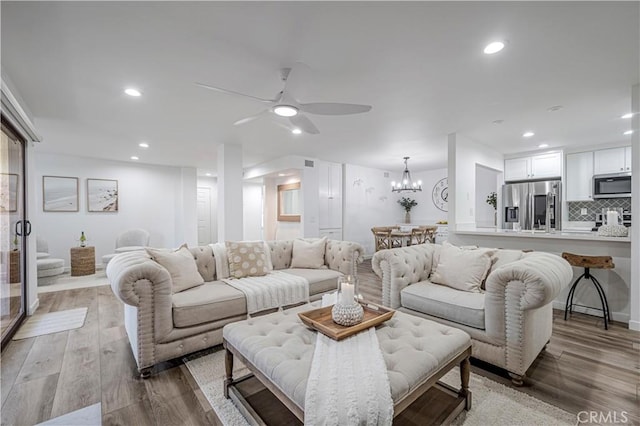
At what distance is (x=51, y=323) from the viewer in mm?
3064

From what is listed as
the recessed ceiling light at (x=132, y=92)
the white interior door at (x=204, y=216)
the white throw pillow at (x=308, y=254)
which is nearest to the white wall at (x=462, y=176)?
the white throw pillow at (x=308, y=254)

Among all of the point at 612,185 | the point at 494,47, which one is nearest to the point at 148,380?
the point at 494,47

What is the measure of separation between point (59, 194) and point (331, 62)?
657cm

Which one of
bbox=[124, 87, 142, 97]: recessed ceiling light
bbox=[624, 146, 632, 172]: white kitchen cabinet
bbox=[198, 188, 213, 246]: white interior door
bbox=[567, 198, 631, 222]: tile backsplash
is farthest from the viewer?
bbox=[198, 188, 213, 246]: white interior door

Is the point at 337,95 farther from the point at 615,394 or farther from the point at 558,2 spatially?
the point at 615,394

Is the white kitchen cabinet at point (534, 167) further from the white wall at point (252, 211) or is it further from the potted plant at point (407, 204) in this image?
the white wall at point (252, 211)

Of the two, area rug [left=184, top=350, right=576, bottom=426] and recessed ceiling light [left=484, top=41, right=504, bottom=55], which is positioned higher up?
recessed ceiling light [left=484, top=41, right=504, bottom=55]

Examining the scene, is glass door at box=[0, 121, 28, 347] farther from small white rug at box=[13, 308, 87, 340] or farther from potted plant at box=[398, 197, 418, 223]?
potted plant at box=[398, 197, 418, 223]

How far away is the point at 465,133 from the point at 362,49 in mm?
2962

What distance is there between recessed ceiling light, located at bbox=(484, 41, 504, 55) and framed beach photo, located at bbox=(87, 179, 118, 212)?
7377 millimetres

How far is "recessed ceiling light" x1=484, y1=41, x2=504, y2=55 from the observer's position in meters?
2.03

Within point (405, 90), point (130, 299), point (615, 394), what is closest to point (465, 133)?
point (405, 90)

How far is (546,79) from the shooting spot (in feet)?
8.48

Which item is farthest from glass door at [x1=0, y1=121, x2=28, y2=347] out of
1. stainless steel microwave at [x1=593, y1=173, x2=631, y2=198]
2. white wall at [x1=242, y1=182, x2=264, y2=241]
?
stainless steel microwave at [x1=593, y1=173, x2=631, y2=198]
